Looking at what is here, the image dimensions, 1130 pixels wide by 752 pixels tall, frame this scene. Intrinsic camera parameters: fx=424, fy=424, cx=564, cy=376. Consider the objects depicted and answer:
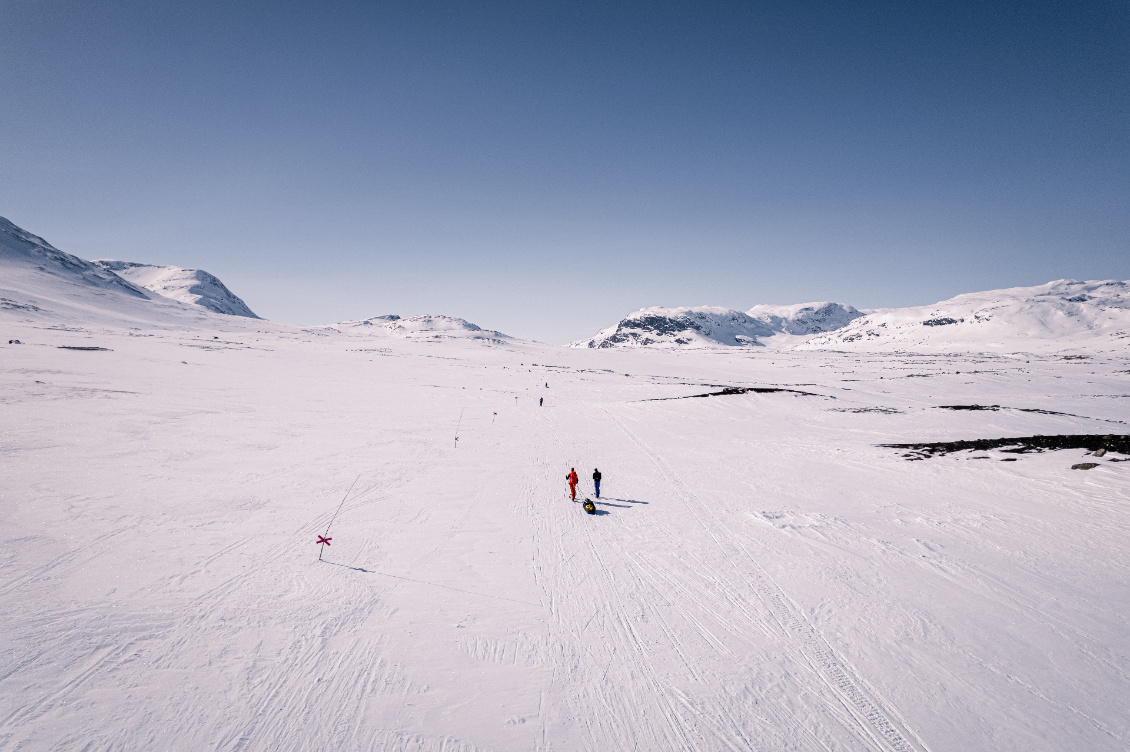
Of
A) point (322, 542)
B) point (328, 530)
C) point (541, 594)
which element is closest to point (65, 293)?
point (328, 530)

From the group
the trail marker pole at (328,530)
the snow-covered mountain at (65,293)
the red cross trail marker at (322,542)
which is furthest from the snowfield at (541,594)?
the snow-covered mountain at (65,293)

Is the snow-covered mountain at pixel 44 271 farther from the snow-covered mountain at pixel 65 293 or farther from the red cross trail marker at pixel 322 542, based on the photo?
the red cross trail marker at pixel 322 542

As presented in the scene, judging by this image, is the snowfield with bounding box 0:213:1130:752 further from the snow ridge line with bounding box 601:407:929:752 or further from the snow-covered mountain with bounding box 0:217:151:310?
the snow-covered mountain with bounding box 0:217:151:310

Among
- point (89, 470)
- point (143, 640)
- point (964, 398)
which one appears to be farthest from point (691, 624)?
point (964, 398)

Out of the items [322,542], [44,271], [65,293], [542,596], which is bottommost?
[542,596]

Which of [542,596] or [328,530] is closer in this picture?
[542,596]

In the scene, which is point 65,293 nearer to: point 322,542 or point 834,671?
point 322,542

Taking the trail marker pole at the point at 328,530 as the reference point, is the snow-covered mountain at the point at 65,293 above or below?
above

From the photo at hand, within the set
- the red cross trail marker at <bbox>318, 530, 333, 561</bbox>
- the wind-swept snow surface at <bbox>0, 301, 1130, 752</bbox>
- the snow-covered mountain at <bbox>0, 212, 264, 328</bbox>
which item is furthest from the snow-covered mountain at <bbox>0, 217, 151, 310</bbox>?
the red cross trail marker at <bbox>318, 530, 333, 561</bbox>
